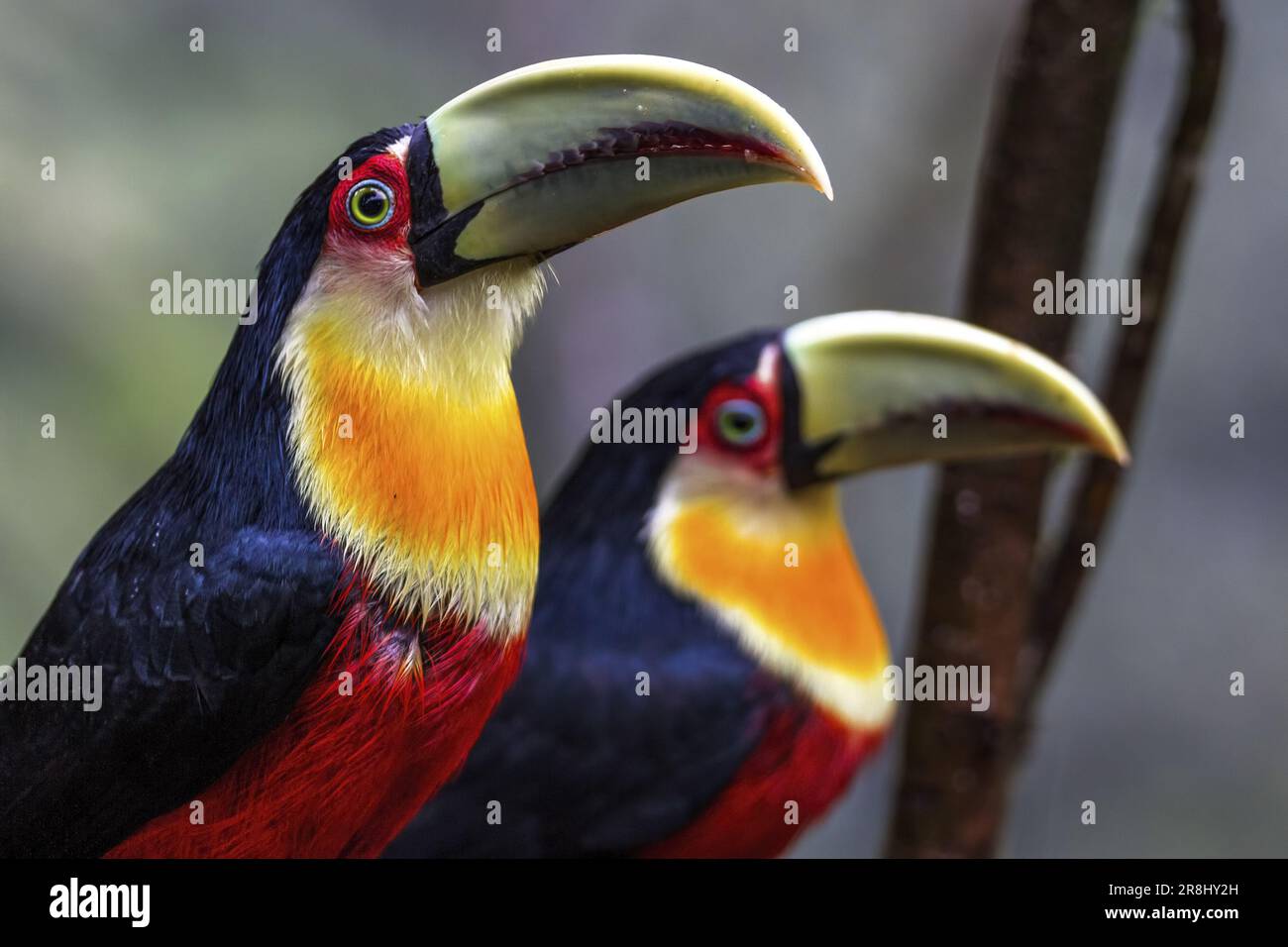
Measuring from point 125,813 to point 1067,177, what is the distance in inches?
63.0

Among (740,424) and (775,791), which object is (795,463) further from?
(775,791)

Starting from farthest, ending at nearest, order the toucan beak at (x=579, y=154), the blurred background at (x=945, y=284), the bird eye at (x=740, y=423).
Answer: the blurred background at (x=945, y=284) → the bird eye at (x=740, y=423) → the toucan beak at (x=579, y=154)

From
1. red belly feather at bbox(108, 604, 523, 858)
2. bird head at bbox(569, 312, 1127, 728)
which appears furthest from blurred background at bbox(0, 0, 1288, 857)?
red belly feather at bbox(108, 604, 523, 858)

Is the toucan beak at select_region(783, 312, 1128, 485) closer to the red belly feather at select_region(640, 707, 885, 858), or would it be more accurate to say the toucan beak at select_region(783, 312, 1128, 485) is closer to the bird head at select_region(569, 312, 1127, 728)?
the bird head at select_region(569, 312, 1127, 728)

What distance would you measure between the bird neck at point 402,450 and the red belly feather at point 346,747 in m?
0.04

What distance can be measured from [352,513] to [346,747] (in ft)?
0.72

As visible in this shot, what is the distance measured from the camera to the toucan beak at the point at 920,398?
1.98m

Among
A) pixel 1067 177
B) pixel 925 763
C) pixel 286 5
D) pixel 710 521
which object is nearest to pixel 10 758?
pixel 710 521

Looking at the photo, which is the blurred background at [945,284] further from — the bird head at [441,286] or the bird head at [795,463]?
the bird head at [441,286]

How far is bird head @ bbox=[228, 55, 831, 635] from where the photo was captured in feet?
4.37

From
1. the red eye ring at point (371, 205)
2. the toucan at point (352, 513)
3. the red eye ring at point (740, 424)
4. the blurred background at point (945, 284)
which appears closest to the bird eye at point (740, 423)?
the red eye ring at point (740, 424)

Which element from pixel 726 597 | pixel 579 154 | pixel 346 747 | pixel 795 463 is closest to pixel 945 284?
pixel 795 463

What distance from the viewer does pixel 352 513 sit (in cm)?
136

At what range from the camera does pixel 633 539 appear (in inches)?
86.4
